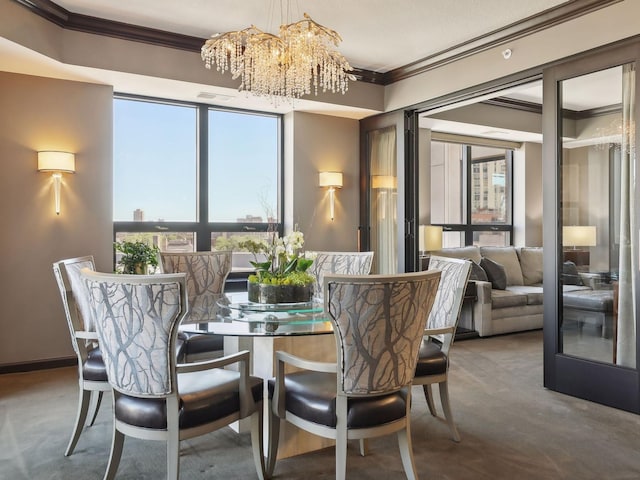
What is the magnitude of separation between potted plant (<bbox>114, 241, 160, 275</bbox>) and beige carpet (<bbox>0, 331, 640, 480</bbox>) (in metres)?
1.13

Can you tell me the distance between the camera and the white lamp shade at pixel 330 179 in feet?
18.5

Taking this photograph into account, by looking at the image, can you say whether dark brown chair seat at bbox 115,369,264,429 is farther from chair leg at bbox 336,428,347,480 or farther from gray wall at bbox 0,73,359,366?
gray wall at bbox 0,73,359,366

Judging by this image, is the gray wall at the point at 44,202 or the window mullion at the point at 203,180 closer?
the gray wall at the point at 44,202

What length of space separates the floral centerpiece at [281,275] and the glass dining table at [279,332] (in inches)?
2.0

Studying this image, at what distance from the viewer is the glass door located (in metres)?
3.38

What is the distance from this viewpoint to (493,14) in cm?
385

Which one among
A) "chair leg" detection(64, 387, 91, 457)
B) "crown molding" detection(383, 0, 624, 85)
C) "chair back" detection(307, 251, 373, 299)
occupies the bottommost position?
"chair leg" detection(64, 387, 91, 457)

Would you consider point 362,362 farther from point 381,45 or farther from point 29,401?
point 381,45

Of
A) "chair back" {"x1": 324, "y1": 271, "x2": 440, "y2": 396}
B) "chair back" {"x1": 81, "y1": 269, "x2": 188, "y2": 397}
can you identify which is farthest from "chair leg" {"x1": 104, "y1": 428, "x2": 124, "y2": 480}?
"chair back" {"x1": 324, "y1": 271, "x2": 440, "y2": 396}

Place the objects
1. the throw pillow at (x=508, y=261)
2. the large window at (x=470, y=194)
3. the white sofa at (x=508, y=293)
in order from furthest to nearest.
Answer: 1. the large window at (x=470, y=194)
2. the throw pillow at (x=508, y=261)
3. the white sofa at (x=508, y=293)

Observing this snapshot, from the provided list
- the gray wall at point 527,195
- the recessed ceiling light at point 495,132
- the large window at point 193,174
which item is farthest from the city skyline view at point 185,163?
the gray wall at point 527,195

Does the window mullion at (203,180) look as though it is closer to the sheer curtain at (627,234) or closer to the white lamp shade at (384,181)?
the white lamp shade at (384,181)

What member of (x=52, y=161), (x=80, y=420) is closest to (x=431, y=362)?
(x=80, y=420)

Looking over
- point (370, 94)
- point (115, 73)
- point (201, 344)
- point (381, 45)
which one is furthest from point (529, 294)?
point (115, 73)
